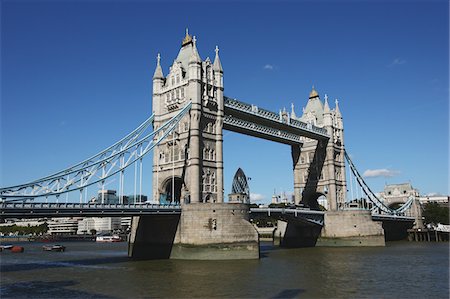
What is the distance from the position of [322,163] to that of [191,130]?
97.9ft

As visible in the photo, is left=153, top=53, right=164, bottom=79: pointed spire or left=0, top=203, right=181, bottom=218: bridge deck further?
left=153, top=53, right=164, bottom=79: pointed spire

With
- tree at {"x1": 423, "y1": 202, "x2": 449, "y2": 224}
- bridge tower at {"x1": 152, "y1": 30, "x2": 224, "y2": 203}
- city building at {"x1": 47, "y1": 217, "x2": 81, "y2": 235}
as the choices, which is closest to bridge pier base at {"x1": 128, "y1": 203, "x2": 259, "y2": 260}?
bridge tower at {"x1": 152, "y1": 30, "x2": 224, "y2": 203}

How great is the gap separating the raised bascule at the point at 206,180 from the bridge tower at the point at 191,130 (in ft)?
0.34

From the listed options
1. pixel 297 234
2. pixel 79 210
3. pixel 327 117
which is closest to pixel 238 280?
pixel 79 210

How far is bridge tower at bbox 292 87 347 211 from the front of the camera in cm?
6619

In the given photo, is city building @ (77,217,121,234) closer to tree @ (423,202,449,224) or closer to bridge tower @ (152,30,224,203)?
tree @ (423,202,449,224)

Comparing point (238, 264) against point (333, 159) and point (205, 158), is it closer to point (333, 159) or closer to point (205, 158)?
point (205, 158)

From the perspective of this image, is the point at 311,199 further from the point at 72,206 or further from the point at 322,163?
the point at 72,206

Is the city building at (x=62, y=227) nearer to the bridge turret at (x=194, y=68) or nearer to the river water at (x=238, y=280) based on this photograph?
the bridge turret at (x=194, y=68)

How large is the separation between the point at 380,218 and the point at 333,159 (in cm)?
1163

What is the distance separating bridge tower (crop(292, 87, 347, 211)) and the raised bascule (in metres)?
0.15

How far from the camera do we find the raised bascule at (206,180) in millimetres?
37500

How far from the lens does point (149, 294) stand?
21875 millimetres

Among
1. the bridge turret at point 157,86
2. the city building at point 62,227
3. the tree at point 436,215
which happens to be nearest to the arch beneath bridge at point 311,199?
the bridge turret at point 157,86
